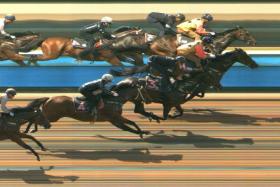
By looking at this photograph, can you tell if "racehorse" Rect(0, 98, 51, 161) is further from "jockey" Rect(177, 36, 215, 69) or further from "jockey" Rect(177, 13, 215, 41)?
"jockey" Rect(177, 13, 215, 41)

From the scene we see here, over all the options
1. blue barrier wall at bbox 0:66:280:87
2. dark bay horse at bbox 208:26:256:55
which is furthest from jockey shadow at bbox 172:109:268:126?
blue barrier wall at bbox 0:66:280:87

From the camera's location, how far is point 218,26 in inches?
966

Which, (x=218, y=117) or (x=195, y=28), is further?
(x=195, y=28)

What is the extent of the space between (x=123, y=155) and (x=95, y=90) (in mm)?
1394

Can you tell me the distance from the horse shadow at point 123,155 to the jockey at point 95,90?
821mm

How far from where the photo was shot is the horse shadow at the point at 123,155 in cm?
1171

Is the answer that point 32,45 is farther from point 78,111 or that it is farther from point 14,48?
point 78,111

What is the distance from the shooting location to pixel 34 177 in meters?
10.7

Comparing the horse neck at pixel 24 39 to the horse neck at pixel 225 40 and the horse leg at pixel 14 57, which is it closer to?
the horse leg at pixel 14 57

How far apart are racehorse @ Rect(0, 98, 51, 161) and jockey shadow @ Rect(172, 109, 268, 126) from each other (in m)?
4.35

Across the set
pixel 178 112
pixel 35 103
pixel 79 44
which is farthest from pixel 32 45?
pixel 35 103

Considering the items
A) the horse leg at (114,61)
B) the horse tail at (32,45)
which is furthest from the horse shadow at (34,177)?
the horse tail at (32,45)

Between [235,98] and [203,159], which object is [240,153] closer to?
[203,159]

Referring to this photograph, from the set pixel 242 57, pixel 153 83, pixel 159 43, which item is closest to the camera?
pixel 153 83
